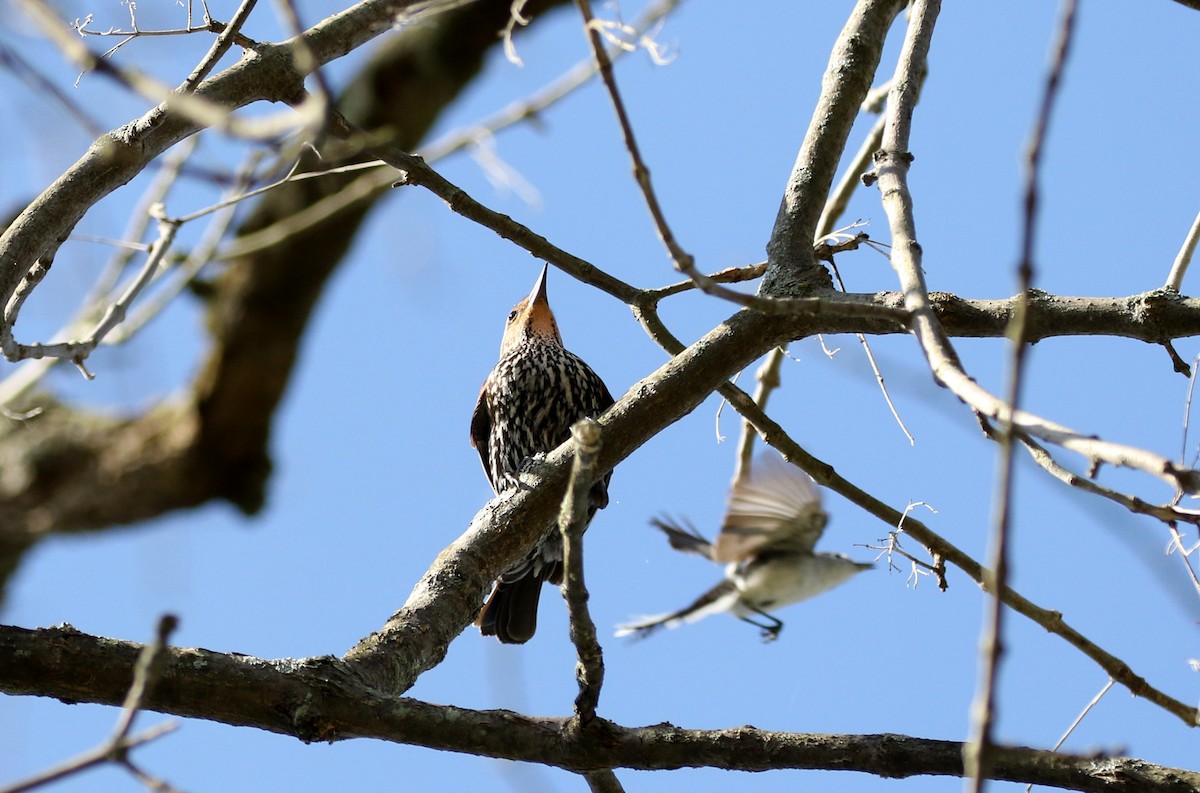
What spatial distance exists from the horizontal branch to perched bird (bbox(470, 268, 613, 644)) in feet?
5.82

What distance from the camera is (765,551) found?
173 inches

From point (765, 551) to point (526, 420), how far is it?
3.15 ft

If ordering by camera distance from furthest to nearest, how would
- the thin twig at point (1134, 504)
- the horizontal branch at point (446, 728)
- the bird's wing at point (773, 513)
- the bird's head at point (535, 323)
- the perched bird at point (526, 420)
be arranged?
the bird's head at point (535, 323) → the bird's wing at point (773, 513) → the perched bird at point (526, 420) → the horizontal branch at point (446, 728) → the thin twig at point (1134, 504)

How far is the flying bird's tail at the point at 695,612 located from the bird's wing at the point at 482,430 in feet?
2.49

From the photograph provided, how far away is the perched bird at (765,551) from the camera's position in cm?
426

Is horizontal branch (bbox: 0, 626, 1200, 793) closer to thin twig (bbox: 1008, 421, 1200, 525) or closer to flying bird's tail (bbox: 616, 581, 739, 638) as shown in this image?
thin twig (bbox: 1008, 421, 1200, 525)

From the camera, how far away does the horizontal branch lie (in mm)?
2061

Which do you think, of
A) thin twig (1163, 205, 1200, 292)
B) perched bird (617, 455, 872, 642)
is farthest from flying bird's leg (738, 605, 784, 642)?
thin twig (1163, 205, 1200, 292)

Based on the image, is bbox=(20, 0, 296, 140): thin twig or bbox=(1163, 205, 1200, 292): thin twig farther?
bbox=(1163, 205, 1200, 292): thin twig

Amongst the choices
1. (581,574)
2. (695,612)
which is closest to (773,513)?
(695,612)

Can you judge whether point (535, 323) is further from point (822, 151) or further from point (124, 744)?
point (124, 744)

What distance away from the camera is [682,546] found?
4.60 metres

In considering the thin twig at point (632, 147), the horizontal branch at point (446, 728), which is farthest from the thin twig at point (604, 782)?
the thin twig at point (632, 147)

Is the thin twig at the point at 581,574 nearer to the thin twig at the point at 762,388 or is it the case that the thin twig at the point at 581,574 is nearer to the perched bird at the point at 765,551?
the thin twig at the point at 762,388
